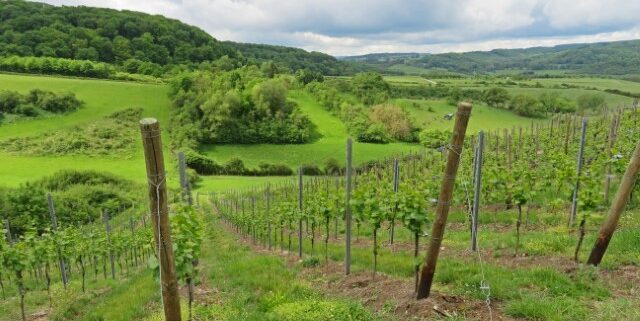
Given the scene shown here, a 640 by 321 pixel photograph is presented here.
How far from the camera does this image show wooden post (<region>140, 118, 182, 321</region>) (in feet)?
14.7

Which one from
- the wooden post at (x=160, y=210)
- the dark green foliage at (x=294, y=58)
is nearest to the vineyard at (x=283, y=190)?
the wooden post at (x=160, y=210)

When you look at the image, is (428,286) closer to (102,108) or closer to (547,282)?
(547,282)

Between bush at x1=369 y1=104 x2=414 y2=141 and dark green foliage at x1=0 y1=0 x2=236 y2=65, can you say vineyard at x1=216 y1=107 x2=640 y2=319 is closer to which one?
bush at x1=369 y1=104 x2=414 y2=141

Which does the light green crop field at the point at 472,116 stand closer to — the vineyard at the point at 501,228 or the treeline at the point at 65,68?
the vineyard at the point at 501,228

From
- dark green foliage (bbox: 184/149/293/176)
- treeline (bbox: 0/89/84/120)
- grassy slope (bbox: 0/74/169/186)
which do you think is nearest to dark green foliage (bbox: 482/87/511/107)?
dark green foliage (bbox: 184/149/293/176)

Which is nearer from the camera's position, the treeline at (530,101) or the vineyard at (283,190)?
the vineyard at (283,190)

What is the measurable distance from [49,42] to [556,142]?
4366 inches

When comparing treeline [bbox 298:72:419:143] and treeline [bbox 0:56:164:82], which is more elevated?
treeline [bbox 0:56:164:82]

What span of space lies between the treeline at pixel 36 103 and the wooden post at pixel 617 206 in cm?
7944

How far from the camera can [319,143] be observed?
244 feet

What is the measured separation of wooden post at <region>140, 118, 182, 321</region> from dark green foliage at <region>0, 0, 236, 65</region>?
111m

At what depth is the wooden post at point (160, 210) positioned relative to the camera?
14.7 ft

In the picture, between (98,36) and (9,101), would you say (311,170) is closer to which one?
(9,101)

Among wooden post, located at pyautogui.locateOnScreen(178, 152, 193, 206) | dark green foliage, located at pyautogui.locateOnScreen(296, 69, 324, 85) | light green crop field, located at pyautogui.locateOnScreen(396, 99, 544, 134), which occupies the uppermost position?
dark green foliage, located at pyautogui.locateOnScreen(296, 69, 324, 85)
